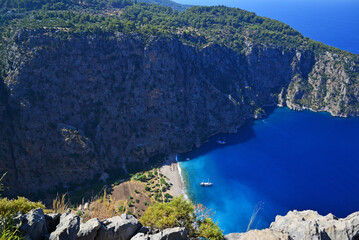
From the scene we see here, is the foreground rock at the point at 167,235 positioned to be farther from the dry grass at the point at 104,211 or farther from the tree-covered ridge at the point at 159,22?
the tree-covered ridge at the point at 159,22

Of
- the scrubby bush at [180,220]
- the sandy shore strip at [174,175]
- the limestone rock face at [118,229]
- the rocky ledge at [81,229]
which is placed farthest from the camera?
the sandy shore strip at [174,175]

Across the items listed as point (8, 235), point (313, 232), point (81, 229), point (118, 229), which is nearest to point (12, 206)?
point (8, 235)

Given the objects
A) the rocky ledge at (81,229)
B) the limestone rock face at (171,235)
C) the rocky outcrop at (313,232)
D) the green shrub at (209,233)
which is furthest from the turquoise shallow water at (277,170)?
the rocky ledge at (81,229)

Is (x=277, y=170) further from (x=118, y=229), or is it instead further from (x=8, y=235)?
(x=8, y=235)

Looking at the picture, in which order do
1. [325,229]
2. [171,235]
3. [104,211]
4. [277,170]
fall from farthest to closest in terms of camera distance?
[277,170] < [104,211] < [325,229] < [171,235]

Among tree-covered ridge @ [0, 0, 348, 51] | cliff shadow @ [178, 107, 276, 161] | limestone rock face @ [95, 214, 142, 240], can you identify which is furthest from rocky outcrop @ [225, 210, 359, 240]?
tree-covered ridge @ [0, 0, 348, 51]

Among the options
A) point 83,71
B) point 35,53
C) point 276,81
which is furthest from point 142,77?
point 276,81
